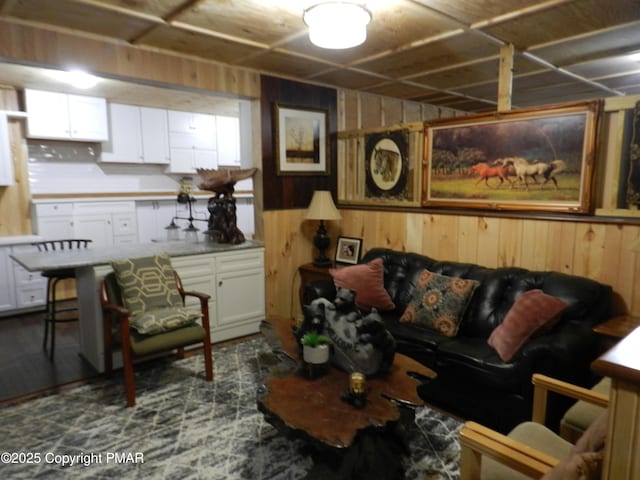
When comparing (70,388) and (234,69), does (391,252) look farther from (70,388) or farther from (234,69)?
(70,388)

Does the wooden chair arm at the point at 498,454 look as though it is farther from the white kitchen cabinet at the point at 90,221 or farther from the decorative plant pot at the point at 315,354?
the white kitchen cabinet at the point at 90,221

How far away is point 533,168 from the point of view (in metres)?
3.09

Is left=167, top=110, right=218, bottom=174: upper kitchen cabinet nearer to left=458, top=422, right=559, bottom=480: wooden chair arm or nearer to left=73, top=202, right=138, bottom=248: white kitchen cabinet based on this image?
left=73, top=202, right=138, bottom=248: white kitchen cabinet

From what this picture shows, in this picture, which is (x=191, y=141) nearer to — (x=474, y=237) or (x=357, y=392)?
(x=474, y=237)

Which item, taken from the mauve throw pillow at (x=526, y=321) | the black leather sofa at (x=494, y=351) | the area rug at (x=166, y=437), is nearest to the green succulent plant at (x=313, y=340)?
the area rug at (x=166, y=437)

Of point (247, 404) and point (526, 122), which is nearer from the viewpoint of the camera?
point (247, 404)

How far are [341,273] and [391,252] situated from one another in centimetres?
55

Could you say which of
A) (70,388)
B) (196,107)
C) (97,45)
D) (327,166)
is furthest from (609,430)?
(196,107)

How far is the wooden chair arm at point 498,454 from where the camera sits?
4.52 feet

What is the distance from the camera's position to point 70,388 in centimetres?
299

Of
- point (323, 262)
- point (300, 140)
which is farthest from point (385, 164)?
point (323, 262)

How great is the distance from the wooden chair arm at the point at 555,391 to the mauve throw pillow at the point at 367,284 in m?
1.55

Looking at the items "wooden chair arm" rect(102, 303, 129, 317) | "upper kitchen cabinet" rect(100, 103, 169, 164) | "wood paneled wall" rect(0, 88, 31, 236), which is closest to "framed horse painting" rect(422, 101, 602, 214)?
"wooden chair arm" rect(102, 303, 129, 317)

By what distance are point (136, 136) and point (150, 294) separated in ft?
11.2
